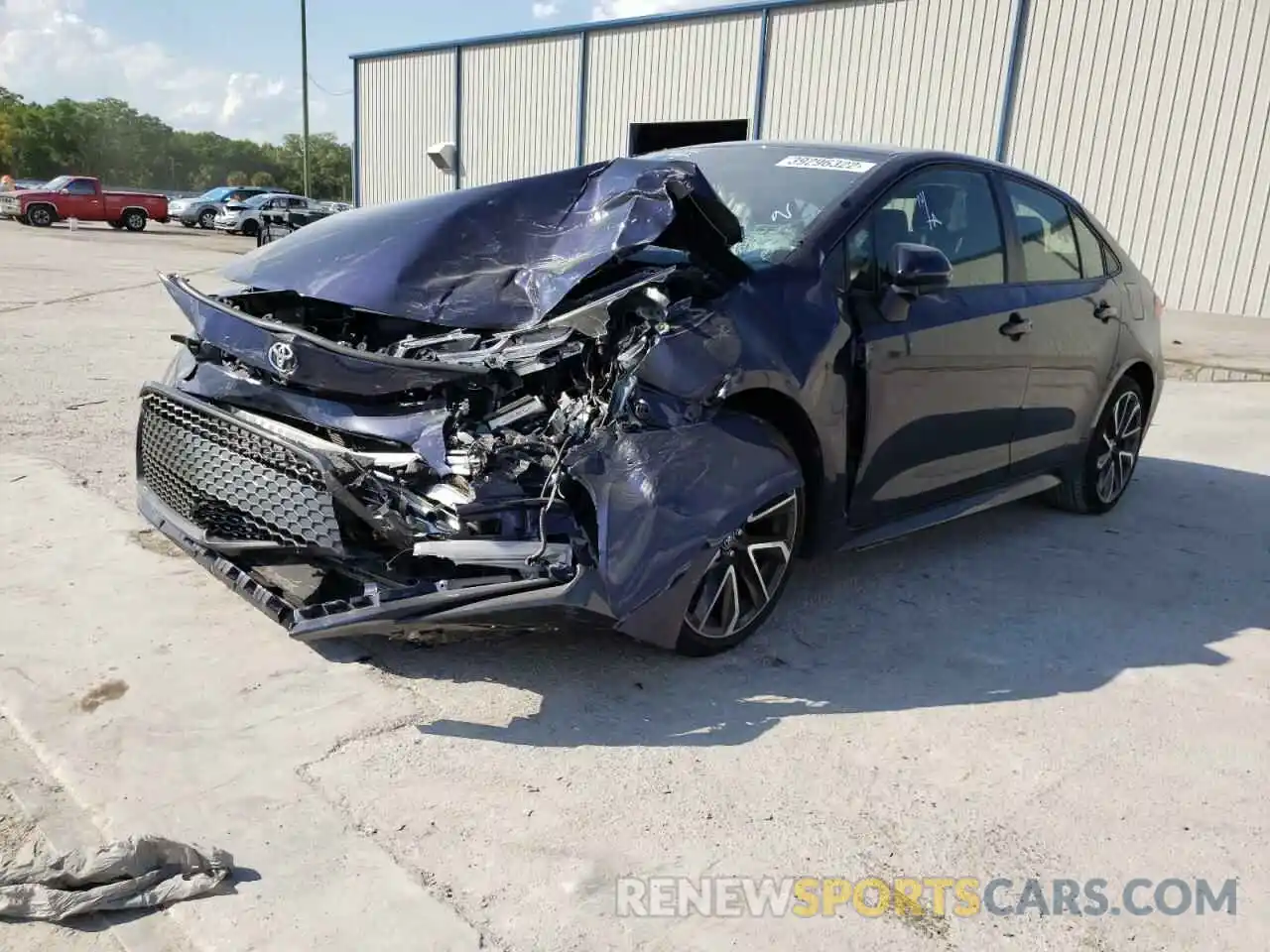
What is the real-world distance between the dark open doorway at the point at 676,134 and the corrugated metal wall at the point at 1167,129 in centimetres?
618

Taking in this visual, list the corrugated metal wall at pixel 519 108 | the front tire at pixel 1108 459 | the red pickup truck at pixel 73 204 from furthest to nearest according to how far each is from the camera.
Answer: the red pickup truck at pixel 73 204
the corrugated metal wall at pixel 519 108
the front tire at pixel 1108 459

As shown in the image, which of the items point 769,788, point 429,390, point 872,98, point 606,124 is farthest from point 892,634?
point 606,124

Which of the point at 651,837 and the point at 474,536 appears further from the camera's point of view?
the point at 474,536

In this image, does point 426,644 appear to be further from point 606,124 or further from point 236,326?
point 606,124

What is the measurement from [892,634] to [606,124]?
1824 centimetres

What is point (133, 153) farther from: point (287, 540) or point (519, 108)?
point (287, 540)

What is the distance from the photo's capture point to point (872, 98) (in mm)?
16641

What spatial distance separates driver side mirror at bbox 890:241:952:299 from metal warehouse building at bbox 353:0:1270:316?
958 cm

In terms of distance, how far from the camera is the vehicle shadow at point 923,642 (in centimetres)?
327

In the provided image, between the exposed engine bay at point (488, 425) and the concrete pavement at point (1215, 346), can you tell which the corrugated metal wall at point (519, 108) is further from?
the exposed engine bay at point (488, 425)

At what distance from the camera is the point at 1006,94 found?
50.0 feet

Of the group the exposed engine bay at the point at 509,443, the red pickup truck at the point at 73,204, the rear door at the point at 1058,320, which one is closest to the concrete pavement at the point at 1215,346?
the rear door at the point at 1058,320

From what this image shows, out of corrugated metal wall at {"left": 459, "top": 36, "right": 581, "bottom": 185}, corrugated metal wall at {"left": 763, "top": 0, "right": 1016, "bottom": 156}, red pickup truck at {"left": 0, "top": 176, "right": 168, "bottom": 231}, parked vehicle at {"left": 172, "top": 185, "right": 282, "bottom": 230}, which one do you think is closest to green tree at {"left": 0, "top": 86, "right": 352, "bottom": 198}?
parked vehicle at {"left": 172, "top": 185, "right": 282, "bottom": 230}

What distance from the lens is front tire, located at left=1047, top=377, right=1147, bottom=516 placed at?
5.48 m
